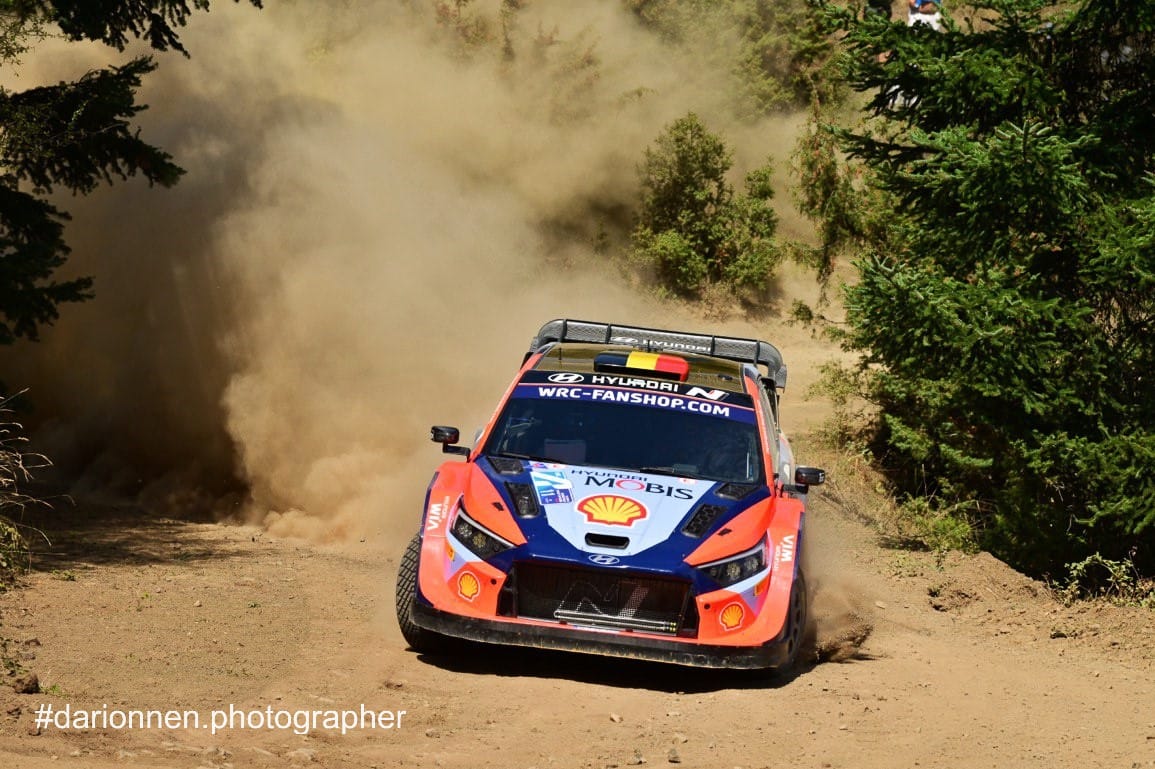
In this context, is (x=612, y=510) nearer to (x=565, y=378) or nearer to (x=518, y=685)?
(x=518, y=685)

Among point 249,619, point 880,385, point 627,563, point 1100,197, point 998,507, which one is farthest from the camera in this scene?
point 880,385

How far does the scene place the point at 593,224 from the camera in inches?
1093

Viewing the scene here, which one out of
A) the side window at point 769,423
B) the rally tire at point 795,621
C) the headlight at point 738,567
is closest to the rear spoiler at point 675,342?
the side window at point 769,423

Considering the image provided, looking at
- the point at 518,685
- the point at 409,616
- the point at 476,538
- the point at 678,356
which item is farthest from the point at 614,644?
the point at 678,356

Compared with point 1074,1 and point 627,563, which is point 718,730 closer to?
point 627,563

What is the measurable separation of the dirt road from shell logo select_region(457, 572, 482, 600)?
45 centimetres

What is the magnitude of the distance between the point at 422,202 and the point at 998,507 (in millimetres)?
9271

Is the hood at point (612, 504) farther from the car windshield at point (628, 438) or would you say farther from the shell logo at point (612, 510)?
the car windshield at point (628, 438)

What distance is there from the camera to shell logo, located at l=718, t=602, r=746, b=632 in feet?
24.9

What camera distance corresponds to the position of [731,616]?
300 inches

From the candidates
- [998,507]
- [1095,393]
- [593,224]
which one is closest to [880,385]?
[998,507]

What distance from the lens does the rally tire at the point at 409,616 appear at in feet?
26.6

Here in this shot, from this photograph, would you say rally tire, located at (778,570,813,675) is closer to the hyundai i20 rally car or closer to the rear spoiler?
the hyundai i20 rally car

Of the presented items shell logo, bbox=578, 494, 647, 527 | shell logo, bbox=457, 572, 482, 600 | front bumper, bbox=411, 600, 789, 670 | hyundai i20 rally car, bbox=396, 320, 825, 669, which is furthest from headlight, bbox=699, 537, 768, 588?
shell logo, bbox=457, 572, 482, 600
